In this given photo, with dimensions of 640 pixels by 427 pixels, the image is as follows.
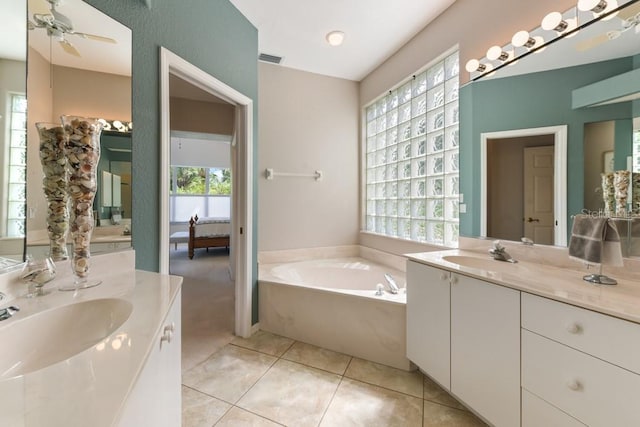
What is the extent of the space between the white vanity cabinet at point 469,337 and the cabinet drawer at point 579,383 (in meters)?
0.06

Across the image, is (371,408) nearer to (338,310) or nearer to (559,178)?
(338,310)

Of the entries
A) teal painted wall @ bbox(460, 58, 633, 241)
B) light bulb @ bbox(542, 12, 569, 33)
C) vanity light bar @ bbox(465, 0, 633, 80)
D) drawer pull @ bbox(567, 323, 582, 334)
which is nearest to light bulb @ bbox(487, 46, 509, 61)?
vanity light bar @ bbox(465, 0, 633, 80)

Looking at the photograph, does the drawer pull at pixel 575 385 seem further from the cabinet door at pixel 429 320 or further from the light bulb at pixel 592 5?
the light bulb at pixel 592 5

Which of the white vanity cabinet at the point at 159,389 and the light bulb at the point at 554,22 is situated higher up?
the light bulb at the point at 554,22

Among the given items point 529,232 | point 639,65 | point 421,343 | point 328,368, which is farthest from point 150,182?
point 639,65

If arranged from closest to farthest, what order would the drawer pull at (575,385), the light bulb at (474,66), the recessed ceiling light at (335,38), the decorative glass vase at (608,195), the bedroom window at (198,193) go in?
the drawer pull at (575,385) < the decorative glass vase at (608,195) < the light bulb at (474,66) < the recessed ceiling light at (335,38) < the bedroom window at (198,193)

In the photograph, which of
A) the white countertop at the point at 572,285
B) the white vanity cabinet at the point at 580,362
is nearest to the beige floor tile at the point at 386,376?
the white vanity cabinet at the point at 580,362

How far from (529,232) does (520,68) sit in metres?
1.00

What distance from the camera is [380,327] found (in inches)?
74.4

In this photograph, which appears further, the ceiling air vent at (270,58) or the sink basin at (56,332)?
the ceiling air vent at (270,58)

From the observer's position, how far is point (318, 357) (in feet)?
6.51

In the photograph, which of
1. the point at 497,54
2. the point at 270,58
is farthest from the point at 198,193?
the point at 497,54

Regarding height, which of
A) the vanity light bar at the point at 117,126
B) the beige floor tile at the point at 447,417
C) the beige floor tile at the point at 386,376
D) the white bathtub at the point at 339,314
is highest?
the vanity light bar at the point at 117,126

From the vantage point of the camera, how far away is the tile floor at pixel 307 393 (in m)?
1.41
